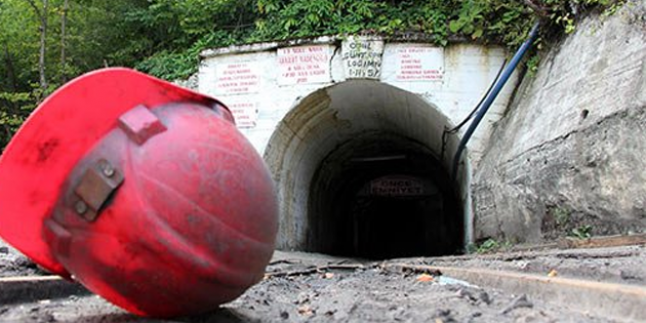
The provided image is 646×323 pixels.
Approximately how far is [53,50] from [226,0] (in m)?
4.90

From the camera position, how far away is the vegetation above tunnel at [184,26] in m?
8.67

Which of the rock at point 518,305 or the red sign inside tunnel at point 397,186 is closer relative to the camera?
the rock at point 518,305

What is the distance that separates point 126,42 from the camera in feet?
40.7

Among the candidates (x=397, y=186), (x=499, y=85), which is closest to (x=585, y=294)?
(x=499, y=85)

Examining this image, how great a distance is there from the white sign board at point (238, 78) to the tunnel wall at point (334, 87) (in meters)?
0.02

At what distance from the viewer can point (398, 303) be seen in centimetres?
332

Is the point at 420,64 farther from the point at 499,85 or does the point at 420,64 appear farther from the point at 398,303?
the point at 398,303

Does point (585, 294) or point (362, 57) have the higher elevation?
point (362, 57)

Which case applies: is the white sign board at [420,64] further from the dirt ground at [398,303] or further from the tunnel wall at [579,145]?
the dirt ground at [398,303]

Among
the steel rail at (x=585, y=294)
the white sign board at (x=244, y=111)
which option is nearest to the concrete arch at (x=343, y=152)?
the white sign board at (x=244, y=111)

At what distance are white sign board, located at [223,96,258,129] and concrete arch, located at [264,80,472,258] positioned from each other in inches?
18.1

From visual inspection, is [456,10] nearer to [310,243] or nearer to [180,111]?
[310,243]

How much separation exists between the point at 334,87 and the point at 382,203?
1356 cm

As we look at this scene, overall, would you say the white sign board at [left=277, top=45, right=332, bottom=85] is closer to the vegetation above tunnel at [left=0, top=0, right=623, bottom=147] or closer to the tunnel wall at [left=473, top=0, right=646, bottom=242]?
the vegetation above tunnel at [left=0, top=0, right=623, bottom=147]
